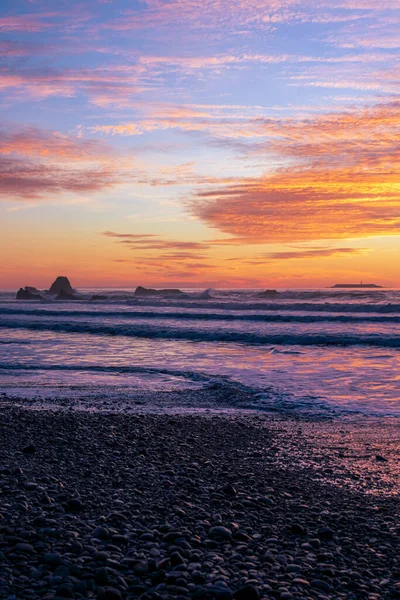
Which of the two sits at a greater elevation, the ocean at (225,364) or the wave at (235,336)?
the wave at (235,336)

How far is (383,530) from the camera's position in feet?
14.8

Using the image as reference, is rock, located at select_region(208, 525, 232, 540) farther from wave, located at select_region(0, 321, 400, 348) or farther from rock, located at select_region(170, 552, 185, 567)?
wave, located at select_region(0, 321, 400, 348)

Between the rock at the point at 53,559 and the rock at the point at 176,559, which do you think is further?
the rock at the point at 176,559

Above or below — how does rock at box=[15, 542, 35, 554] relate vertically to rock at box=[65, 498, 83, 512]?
above

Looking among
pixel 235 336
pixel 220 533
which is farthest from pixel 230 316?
pixel 220 533

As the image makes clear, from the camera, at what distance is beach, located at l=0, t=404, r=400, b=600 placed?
3.47m

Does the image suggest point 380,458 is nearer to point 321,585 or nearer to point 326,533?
point 326,533

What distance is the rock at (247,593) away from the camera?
10.7 feet

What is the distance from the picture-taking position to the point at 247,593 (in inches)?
129

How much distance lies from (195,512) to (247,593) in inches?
57.6

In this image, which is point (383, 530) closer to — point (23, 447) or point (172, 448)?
point (172, 448)

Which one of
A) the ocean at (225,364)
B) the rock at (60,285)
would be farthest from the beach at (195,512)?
the rock at (60,285)

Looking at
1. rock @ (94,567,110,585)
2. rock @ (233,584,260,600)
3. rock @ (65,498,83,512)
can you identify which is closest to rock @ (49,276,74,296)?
rock @ (65,498,83,512)

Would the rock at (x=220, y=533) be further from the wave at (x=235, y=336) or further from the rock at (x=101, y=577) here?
the wave at (x=235, y=336)
